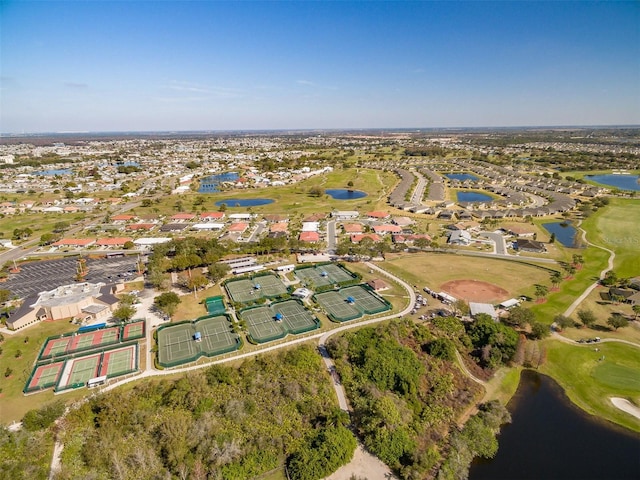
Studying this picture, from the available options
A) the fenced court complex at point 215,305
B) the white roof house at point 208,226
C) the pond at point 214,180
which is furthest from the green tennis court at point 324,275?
the pond at point 214,180

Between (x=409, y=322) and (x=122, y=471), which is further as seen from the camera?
(x=409, y=322)

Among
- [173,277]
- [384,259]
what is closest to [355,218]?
[384,259]

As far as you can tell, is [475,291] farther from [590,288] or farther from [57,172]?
[57,172]

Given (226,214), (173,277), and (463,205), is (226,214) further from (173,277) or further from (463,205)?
(463,205)

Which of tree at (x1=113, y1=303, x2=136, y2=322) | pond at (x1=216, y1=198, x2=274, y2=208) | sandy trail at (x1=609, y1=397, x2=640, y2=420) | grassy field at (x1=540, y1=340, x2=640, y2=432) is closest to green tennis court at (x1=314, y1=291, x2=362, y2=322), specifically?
grassy field at (x1=540, y1=340, x2=640, y2=432)

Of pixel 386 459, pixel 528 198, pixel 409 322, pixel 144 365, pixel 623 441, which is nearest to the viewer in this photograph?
pixel 386 459

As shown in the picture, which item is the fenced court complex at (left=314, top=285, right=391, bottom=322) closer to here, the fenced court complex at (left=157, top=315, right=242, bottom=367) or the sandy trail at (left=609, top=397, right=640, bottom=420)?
the fenced court complex at (left=157, top=315, right=242, bottom=367)

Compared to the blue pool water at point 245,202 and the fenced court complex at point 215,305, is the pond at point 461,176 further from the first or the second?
the fenced court complex at point 215,305
